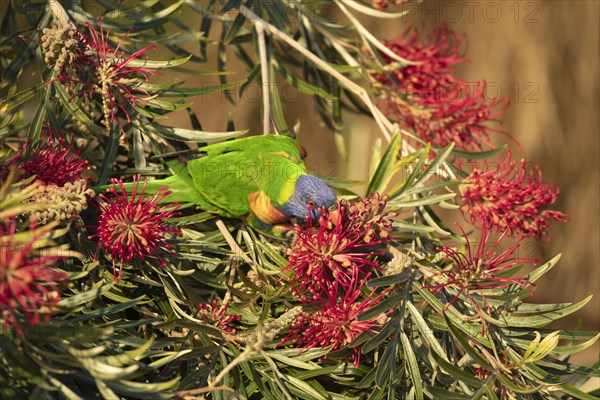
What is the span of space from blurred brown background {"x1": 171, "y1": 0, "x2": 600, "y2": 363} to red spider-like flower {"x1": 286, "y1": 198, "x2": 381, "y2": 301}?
1.29 m

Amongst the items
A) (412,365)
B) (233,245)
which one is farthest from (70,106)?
(412,365)

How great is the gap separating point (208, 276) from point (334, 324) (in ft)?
0.99

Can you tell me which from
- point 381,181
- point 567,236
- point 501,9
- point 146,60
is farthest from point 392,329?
point 501,9

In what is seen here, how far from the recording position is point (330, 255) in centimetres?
111

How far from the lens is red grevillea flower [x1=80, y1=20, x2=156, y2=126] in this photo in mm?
1187

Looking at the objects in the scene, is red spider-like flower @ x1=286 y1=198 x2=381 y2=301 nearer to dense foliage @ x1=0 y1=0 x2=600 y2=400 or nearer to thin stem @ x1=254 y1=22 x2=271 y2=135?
dense foliage @ x1=0 y1=0 x2=600 y2=400

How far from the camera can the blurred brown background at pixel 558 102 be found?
2.34m

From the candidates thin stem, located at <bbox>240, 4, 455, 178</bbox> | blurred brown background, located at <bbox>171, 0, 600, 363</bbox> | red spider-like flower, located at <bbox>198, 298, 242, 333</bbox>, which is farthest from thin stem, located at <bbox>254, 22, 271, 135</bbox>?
blurred brown background, located at <bbox>171, 0, 600, 363</bbox>

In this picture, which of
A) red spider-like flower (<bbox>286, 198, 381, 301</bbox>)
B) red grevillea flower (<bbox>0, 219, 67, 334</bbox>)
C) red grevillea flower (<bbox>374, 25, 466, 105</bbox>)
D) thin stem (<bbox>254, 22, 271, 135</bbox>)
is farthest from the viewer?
red grevillea flower (<bbox>374, 25, 466, 105</bbox>)

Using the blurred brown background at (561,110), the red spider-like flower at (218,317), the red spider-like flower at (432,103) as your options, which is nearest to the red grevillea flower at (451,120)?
the red spider-like flower at (432,103)

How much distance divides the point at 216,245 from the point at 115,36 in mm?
582

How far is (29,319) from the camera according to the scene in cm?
77

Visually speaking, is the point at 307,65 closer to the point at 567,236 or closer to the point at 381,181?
the point at 381,181

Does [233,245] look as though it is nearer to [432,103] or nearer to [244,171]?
[244,171]
